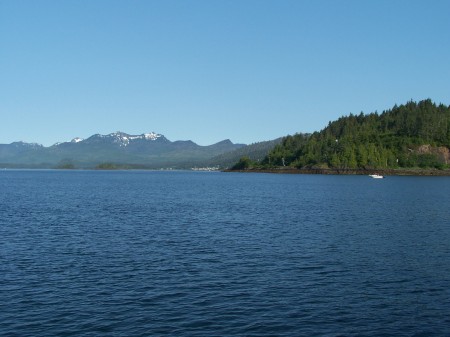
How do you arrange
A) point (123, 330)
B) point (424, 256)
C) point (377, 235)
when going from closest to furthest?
point (123, 330) → point (424, 256) → point (377, 235)

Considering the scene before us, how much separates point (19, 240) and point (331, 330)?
3521cm

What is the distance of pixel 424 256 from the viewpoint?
4269 centimetres

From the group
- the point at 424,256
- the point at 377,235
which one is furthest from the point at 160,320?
the point at 377,235

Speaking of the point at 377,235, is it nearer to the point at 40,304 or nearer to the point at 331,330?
the point at 331,330

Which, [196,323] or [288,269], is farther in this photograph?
[288,269]

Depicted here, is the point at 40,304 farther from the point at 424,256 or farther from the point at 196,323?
the point at 424,256

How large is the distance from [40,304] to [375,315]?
61.5 ft

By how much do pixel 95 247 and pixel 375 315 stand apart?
27.3 meters

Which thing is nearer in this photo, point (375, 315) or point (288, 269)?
point (375, 315)

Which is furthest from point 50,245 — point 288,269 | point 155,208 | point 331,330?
point 155,208

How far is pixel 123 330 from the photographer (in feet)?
80.3

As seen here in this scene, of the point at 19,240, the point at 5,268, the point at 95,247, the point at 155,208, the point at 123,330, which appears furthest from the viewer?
the point at 155,208

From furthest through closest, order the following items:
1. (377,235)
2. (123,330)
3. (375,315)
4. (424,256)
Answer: (377,235), (424,256), (375,315), (123,330)

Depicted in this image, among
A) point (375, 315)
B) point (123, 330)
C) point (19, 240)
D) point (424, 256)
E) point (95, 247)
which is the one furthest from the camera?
point (19, 240)
